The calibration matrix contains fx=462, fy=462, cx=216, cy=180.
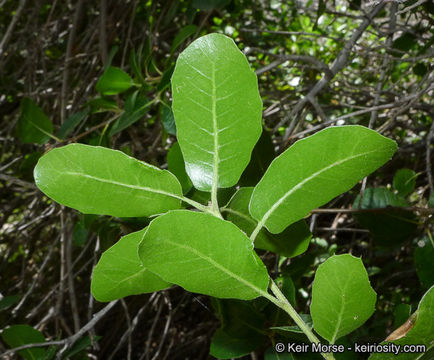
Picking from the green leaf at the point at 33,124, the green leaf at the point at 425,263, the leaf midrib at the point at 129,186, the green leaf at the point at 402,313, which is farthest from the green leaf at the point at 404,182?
the green leaf at the point at 33,124

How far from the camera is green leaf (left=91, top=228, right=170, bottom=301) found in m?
0.61

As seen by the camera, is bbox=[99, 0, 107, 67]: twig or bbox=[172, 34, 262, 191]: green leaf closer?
bbox=[172, 34, 262, 191]: green leaf

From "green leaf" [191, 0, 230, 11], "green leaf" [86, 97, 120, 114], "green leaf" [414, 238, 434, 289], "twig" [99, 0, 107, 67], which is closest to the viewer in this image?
"green leaf" [414, 238, 434, 289]

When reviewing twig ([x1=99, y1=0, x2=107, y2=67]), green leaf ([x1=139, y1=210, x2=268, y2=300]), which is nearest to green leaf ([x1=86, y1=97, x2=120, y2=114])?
twig ([x1=99, y1=0, x2=107, y2=67])

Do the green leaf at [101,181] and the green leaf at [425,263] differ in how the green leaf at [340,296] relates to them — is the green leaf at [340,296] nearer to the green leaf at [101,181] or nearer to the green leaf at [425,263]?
the green leaf at [101,181]

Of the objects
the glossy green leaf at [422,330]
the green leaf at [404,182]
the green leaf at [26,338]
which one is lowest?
the green leaf at [26,338]

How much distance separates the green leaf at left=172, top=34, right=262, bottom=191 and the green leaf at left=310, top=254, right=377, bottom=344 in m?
0.16

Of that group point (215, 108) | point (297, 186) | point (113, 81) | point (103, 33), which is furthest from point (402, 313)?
point (103, 33)

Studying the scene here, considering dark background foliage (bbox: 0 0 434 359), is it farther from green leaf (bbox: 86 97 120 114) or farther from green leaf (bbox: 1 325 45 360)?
green leaf (bbox: 1 325 45 360)

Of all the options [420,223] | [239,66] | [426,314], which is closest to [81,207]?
[239,66]

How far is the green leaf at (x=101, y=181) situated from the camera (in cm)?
54

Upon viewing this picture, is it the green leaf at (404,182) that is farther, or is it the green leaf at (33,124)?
the green leaf at (33,124)

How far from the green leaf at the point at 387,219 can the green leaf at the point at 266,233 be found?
0.48 metres

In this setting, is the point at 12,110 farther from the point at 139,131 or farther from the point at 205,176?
the point at 205,176
